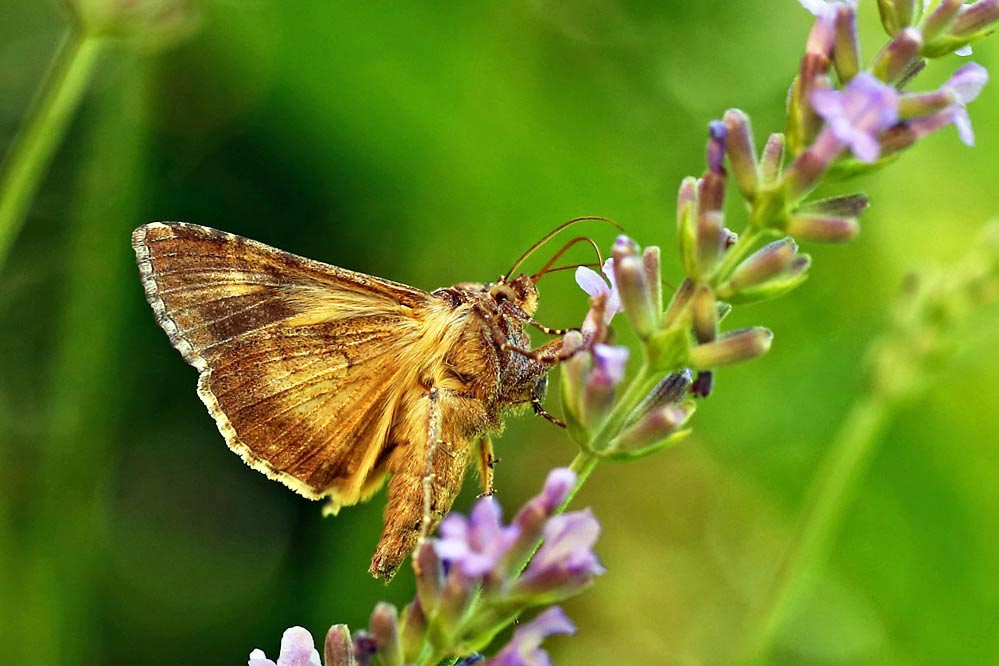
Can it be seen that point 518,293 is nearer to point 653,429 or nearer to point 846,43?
point 653,429

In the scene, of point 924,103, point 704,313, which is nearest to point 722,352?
point 704,313

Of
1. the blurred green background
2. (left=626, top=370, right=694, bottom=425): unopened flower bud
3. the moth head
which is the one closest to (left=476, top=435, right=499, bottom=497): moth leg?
the moth head

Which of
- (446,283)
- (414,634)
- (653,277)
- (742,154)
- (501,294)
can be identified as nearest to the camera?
(414,634)

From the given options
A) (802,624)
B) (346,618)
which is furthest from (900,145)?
(346,618)

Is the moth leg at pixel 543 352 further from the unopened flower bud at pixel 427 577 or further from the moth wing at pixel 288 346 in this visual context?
the unopened flower bud at pixel 427 577

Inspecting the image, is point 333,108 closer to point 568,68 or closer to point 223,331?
point 568,68
